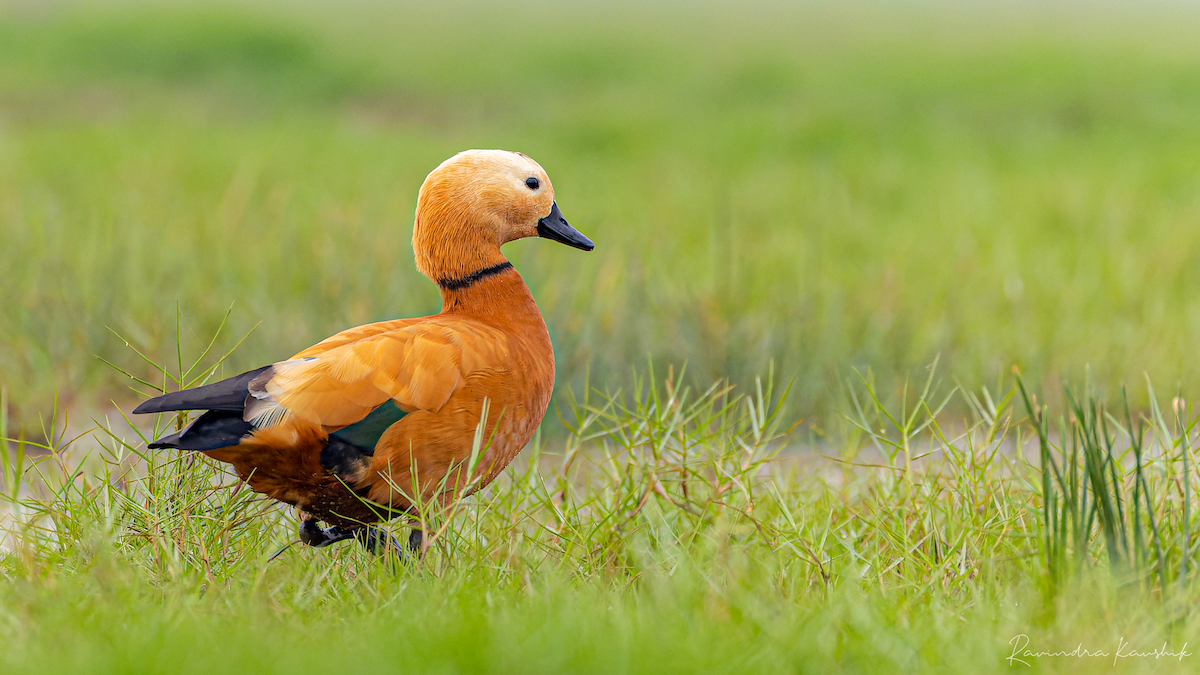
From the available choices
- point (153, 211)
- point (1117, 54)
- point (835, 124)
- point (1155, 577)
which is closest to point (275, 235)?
point (153, 211)

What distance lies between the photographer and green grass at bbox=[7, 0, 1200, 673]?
1800mm

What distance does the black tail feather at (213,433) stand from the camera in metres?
1.79

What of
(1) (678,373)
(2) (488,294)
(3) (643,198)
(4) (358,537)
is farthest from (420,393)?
(3) (643,198)

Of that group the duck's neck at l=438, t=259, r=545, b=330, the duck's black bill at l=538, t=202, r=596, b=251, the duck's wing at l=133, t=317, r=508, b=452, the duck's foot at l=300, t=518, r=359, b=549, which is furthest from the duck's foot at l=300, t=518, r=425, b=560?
the duck's black bill at l=538, t=202, r=596, b=251

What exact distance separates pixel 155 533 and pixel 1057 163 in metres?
7.70

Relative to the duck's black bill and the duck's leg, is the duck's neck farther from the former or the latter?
the duck's leg

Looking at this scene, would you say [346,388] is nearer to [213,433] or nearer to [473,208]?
[213,433]

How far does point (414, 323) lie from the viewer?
2059 millimetres

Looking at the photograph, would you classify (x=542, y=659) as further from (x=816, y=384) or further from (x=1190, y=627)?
(x=816, y=384)

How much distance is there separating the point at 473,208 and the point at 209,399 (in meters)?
0.66

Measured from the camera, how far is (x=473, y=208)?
2.12 m

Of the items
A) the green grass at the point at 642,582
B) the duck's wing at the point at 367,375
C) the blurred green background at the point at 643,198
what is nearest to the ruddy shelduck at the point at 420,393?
the duck's wing at the point at 367,375

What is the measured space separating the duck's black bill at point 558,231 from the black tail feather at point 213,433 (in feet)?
2.58

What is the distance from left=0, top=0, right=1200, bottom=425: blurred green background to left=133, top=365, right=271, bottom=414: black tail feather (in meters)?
1.12
